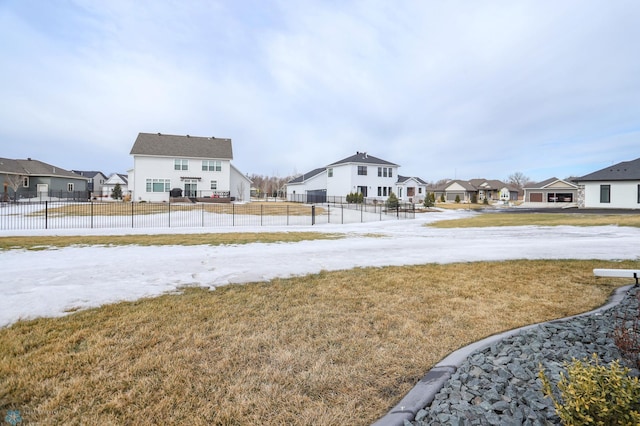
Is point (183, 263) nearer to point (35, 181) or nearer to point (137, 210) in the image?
point (137, 210)

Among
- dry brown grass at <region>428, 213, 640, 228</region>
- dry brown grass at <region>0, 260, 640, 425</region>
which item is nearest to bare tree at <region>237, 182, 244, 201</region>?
dry brown grass at <region>428, 213, 640, 228</region>

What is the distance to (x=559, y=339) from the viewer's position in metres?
3.57

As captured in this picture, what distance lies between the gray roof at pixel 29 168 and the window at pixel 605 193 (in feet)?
245

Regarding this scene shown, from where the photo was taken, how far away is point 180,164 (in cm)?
3925

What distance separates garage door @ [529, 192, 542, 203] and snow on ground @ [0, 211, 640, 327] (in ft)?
151

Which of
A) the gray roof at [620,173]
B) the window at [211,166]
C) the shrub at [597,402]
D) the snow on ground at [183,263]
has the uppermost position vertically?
the window at [211,166]

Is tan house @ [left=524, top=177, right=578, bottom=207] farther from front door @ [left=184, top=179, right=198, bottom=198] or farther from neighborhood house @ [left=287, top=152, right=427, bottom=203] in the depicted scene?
front door @ [left=184, top=179, right=198, bottom=198]

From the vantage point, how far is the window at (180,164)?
39.0 m

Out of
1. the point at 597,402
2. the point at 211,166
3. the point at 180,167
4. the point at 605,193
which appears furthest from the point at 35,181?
the point at 605,193

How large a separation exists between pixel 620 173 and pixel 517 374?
146ft

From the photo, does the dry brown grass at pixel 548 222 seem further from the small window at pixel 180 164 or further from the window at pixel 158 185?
the window at pixel 158 185

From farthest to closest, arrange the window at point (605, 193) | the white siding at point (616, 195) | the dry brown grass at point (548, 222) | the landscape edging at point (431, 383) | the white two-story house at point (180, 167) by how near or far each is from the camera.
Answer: the white two-story house at point (180, 167), the window at point (605, 193), the white siding at point (616, 195), the dry brown grass at point (548, 222), the landscape edging at point (431, 383)

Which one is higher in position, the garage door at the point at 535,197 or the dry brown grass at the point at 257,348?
the garage door at the point at 535,197

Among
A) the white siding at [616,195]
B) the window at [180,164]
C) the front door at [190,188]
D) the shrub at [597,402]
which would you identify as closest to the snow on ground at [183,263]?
the shrub at [597,402]
